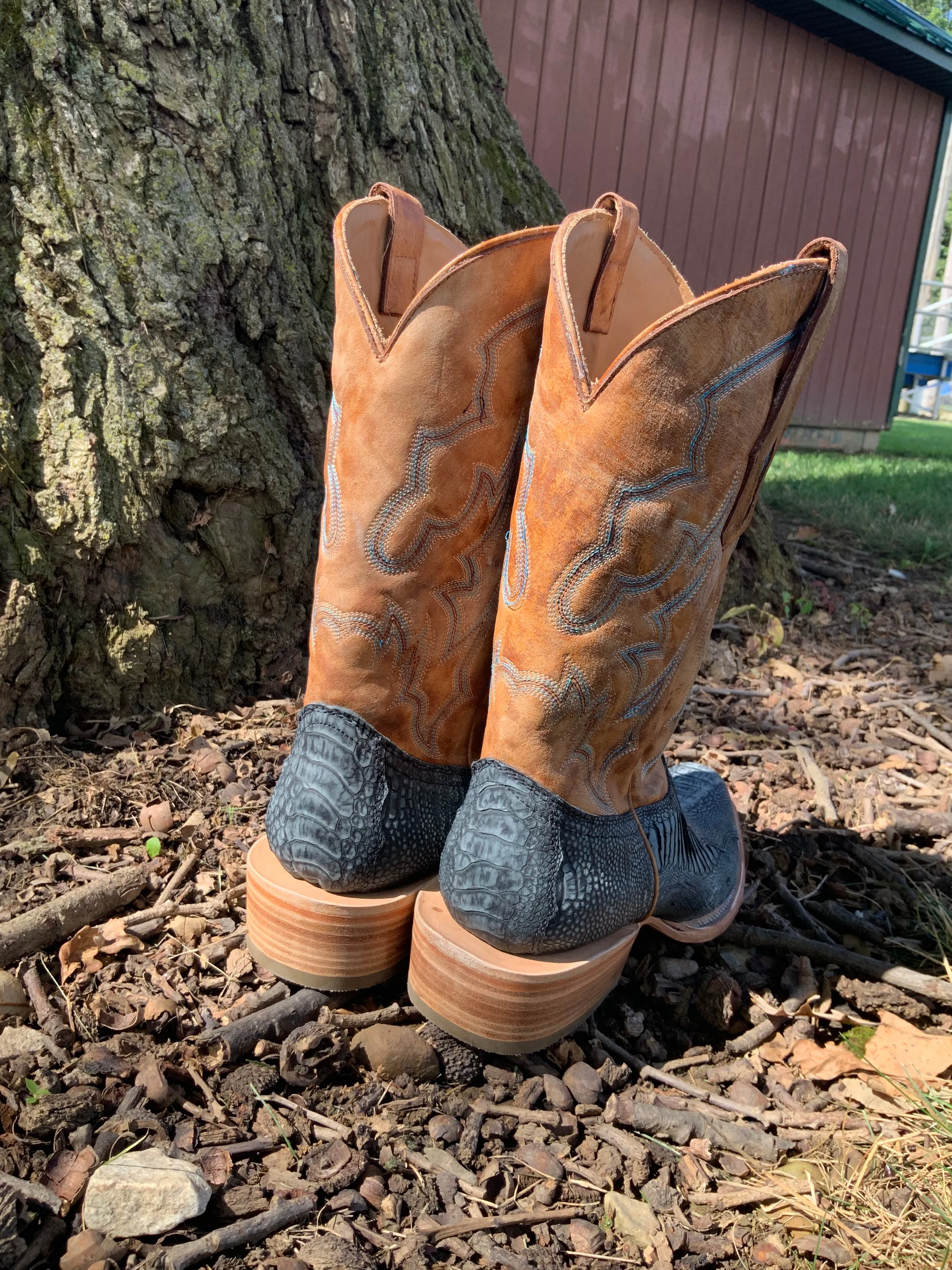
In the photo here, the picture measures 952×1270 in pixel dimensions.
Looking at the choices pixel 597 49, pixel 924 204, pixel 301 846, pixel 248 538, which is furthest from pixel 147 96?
pixel 924 204

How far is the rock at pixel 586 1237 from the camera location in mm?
1079

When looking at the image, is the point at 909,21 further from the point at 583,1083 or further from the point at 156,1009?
the point at 156,1009

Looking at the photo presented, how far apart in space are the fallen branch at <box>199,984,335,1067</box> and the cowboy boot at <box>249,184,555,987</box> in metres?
0.03

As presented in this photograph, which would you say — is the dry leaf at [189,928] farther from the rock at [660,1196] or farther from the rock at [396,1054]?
the rock at [660,1196]

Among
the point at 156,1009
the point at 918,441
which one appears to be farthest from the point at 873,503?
the point at 918,441

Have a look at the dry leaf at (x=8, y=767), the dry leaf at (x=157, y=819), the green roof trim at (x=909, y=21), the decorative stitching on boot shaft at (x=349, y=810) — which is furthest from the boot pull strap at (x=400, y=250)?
the green roof trim at (x=909, y=21)

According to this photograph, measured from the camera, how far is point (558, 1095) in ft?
4.19

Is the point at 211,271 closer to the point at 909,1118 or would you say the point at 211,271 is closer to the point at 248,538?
the point at 248,538

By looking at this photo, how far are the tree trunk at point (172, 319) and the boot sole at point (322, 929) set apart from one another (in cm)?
76

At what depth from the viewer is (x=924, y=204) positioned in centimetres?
916

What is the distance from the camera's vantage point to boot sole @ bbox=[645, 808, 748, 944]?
145cm

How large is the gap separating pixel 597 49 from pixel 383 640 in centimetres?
676

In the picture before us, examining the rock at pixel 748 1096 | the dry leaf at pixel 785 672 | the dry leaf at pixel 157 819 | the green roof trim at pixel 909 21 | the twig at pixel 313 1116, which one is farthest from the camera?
the green roof trim at pixel 909 21

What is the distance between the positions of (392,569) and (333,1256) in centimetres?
82
